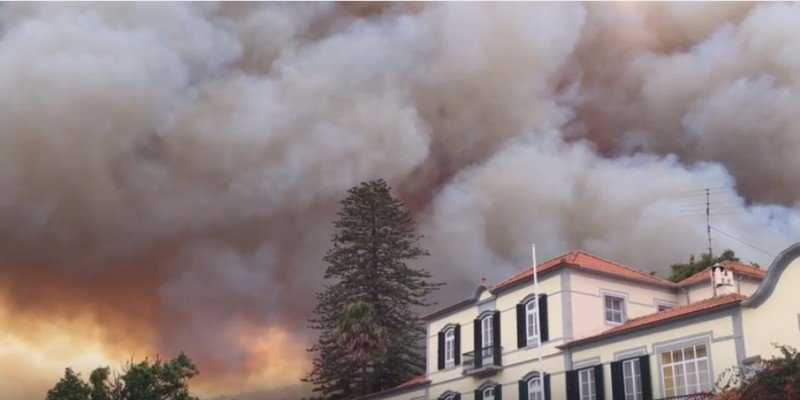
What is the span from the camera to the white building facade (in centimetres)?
2925

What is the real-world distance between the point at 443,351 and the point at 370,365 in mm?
14291

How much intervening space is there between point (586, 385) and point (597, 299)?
468 centimetres

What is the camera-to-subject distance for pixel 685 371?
3105 cm

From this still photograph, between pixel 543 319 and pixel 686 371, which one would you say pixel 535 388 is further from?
pixel 686 371

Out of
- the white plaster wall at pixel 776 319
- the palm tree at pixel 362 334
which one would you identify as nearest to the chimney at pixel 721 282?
the white plaster wall at pixel 776 319

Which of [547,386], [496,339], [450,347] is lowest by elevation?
[547,386]

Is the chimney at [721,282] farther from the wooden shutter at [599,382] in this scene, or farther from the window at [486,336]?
the window at [486,336]

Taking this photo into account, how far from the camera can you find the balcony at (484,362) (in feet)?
133

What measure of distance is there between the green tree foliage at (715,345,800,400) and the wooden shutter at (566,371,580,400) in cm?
893

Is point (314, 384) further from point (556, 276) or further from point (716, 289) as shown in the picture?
point (716, 289)

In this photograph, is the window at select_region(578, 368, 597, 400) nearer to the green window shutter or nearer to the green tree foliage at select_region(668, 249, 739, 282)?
the green window shutter

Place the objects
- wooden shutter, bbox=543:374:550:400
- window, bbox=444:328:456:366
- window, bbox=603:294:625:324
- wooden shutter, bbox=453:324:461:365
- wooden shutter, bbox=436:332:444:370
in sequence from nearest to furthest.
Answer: wooden shutter, bbox=543:374:550:400
window, bbox=603:294:625:324
wooden shutter, bbox=453:324:461:365
window, bbox=444:328:456:366
wooden shutter, bbox=436:332:444:370

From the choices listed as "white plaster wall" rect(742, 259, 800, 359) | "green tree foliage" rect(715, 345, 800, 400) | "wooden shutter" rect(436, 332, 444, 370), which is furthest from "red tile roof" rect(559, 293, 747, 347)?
"wooden shutter" rect(436, 332, 444, 370)

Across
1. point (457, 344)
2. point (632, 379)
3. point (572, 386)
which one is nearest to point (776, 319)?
point (632, 379)
